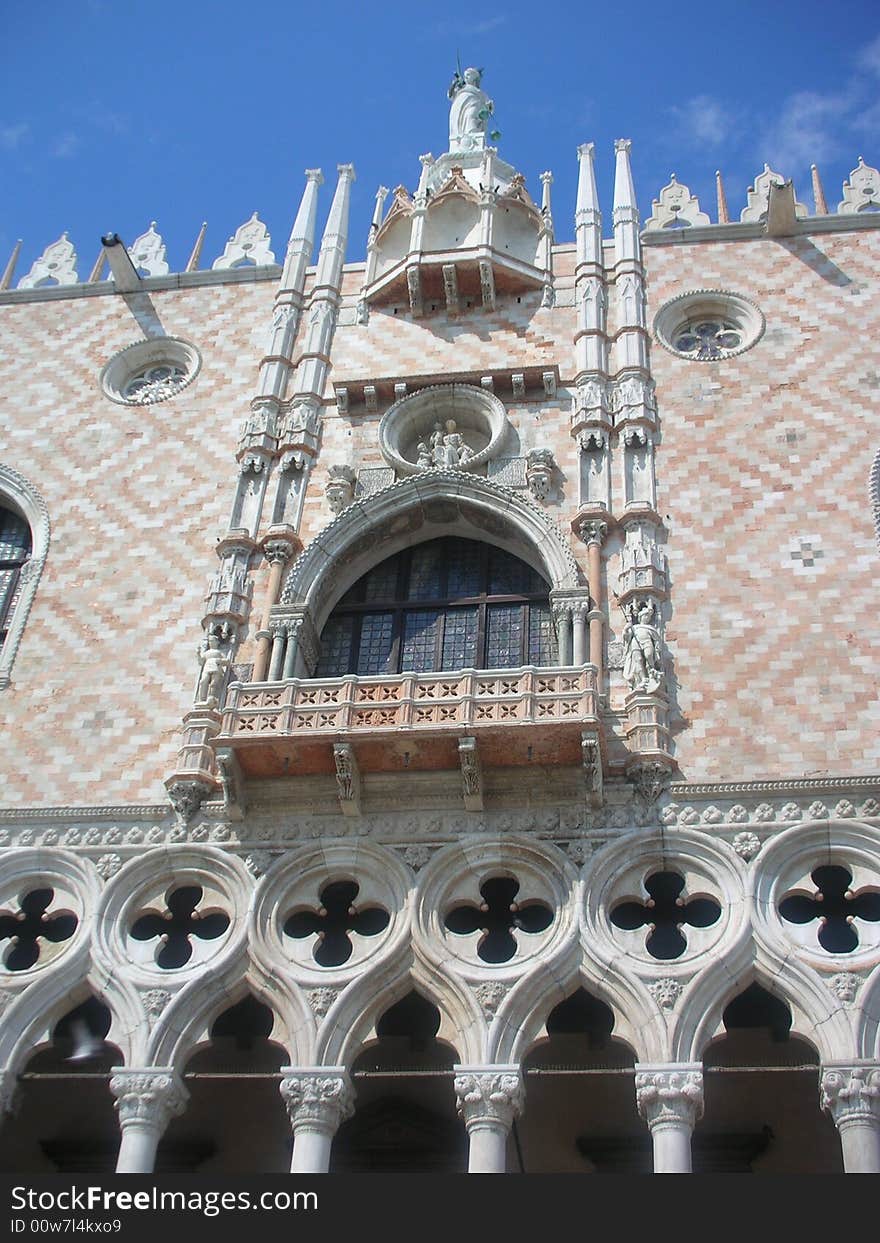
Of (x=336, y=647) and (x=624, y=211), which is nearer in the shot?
(x=336, y=647)

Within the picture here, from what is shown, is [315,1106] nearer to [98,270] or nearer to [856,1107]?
[856,1107]

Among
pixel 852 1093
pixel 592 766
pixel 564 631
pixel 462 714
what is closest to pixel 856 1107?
pixel 852 1093

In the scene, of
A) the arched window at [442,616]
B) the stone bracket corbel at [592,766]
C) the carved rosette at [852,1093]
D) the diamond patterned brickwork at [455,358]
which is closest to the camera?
the carved rosette at [852,1093]

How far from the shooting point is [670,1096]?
1446 centimetres

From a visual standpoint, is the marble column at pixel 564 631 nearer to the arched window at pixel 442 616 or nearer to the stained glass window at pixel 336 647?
the arched window at pixel 442 616

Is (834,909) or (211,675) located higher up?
(211,675)

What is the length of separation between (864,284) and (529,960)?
1282 centimetres

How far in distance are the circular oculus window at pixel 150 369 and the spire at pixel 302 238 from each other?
7.06 ft

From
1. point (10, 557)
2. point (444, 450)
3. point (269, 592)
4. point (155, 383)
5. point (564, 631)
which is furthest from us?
point (155, 383)

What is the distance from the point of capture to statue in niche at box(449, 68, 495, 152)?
27000 mm

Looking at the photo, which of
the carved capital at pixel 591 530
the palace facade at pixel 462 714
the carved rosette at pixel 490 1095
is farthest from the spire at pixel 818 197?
the carved rosette at pixel 490 1095

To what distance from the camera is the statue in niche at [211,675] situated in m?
18.5

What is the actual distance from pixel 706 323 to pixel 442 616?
7.11 meters

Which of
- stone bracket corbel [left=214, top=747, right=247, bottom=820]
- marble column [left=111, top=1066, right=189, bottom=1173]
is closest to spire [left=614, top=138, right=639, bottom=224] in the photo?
stone bracket corbel [left=214, top=747, right=247, bottom=820]
